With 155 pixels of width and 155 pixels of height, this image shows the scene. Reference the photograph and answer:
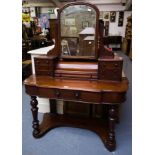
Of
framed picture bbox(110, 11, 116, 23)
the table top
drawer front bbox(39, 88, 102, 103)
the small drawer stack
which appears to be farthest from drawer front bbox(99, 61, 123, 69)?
framed picture bbox(110, 11, 116, 23)

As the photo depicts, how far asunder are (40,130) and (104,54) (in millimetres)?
1218

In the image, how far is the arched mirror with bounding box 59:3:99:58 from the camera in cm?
182

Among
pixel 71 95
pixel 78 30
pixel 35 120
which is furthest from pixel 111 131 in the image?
pixel 78 30

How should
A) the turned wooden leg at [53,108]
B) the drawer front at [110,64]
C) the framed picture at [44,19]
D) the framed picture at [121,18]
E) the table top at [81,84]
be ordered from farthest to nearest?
the framed picture at [121,18]
the framed picture at [44,19]
the turned wooden leg at [53,108]
the drawer front at [110,64]
the table top at [81,84]

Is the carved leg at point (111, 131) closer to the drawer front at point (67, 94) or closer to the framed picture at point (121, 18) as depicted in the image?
the drawer front at point (67, 94)

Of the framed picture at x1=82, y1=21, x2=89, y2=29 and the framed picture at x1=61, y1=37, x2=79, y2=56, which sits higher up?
the framed picture at x1=82, y1=21, x2=89, y2=29

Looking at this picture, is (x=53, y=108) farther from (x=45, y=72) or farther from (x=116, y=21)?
(x=116, y=21)

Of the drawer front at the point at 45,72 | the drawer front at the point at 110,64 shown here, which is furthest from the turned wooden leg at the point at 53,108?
the drawer front at the point at 110,64

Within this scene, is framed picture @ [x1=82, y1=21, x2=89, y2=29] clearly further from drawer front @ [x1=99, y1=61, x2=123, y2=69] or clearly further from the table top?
the table top

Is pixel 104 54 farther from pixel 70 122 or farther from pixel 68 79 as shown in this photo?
pixel 70 122

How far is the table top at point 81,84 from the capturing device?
1629 millimetres
